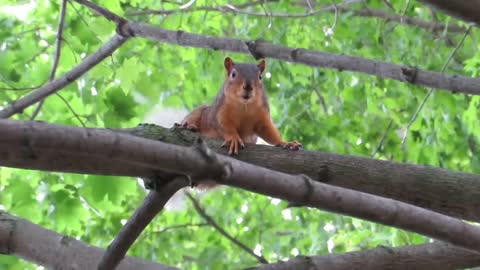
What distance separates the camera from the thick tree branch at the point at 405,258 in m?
2.49

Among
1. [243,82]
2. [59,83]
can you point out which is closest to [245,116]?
[243,82]

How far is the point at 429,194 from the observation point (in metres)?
2.46

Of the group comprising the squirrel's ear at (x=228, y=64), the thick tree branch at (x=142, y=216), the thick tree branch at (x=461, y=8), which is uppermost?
the squirrel's ear at (x=228, y=64)

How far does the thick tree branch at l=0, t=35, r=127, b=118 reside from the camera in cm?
278

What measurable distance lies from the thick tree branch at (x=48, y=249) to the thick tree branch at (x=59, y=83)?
45cm

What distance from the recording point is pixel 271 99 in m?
5.79

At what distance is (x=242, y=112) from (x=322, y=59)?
729 millimetres

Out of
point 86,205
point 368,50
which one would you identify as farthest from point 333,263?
point 368,50

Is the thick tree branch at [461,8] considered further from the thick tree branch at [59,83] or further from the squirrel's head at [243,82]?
the squirrel's head at [243,82]

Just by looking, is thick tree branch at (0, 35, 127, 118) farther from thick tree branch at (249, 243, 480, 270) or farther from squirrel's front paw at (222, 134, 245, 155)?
thick tree branch at (249, 243, 480, 270)

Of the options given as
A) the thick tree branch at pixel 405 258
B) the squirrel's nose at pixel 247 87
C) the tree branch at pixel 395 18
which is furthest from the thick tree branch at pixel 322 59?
the tree branch at pixel 395 18

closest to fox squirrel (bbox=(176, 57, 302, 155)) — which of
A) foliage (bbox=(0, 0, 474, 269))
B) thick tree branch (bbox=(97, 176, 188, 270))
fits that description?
foliage (bbox=(0, 0, 474, 269))

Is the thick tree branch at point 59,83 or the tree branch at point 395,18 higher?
the tree branch at point 395,18

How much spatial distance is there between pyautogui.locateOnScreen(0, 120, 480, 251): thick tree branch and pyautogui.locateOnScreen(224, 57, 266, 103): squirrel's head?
1.80 m
